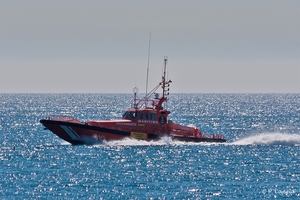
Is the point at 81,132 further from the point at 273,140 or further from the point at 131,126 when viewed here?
the point at 273,140

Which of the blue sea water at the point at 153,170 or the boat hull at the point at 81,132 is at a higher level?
the boat hull at the point at 81,132

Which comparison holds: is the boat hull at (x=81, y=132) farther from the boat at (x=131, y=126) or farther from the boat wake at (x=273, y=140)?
the boat wake at (x=273, y=140)

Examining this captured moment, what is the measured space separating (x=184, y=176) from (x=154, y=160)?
748 centimetres

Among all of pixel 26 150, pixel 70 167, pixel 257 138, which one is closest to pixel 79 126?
pixel 26 150

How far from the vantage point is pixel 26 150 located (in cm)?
6309

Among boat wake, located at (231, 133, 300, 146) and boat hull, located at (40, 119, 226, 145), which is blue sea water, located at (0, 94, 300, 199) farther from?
boat hull, located at (40, 119, 226, 145)

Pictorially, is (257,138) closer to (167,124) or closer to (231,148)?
(231,148)

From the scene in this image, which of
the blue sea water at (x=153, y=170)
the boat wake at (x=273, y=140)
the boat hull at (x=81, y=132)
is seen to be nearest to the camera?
the blue sea water at (x=153, y=170)

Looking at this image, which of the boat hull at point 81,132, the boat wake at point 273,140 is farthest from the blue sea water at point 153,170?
the boat hull at point 81,132

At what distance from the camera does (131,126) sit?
6278 centimetres

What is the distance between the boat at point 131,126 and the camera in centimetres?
6162

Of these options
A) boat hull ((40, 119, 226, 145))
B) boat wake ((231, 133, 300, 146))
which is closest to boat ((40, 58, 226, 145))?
boat hull ((40, 119, 226, 145))

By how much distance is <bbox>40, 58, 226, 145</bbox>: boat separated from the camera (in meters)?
61.6

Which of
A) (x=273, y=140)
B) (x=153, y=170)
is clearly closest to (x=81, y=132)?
(x=153, y=170)
